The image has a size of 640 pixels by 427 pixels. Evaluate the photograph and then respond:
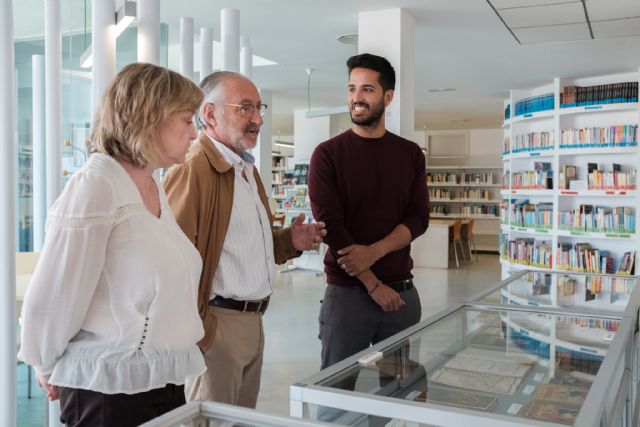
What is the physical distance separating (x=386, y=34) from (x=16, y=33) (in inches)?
118

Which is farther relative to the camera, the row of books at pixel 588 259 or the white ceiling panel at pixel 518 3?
the row of books at pixel 588 259

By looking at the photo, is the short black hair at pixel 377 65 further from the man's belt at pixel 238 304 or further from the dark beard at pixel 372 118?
the man's belt at pixel 238 304

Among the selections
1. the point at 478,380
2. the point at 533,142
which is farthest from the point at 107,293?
the point at 533,142

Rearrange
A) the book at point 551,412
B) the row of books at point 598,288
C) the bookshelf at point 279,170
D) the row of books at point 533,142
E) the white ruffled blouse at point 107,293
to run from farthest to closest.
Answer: the bookshelf at point 279,170
the row of books at point 533,142
the row of books at point 598,288
the white ruffled blouse at point 107,293
the book at point 551,412

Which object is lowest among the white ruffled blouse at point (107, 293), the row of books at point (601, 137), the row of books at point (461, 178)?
the white ruffled blouse at point (107, 293)

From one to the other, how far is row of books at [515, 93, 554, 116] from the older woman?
7.97 metres

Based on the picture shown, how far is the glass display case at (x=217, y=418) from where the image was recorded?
100cm

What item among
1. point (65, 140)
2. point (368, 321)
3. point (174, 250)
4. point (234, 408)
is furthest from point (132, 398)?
point (65, 140)

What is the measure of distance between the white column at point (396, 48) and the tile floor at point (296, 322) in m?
1.94

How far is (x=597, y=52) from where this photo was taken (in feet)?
23.0


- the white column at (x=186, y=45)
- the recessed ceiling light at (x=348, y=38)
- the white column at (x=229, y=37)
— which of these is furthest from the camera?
the recessed ceiling light at (x=348, y=38)

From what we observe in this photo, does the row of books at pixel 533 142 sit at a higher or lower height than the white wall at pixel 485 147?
Answer: lower

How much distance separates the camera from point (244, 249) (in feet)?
6.46

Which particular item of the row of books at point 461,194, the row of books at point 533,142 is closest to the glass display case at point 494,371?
the row of books at point 533,142
